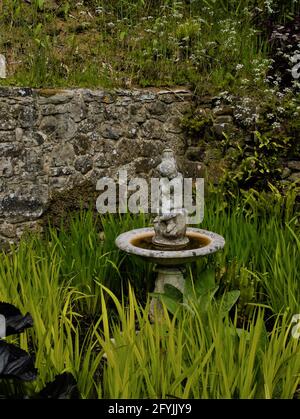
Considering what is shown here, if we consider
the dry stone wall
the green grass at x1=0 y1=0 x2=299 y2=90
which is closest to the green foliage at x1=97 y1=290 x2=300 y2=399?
the dry stone wall

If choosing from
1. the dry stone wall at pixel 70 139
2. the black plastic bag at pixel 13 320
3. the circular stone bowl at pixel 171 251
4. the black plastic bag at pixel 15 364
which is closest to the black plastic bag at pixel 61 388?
the black plastic bag at pixel 15 364

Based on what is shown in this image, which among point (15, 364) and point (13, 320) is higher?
point (13, 320)

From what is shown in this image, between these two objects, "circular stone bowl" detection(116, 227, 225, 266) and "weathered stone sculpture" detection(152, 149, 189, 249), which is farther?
Answer: "weathered stone sculpture" detection(152, 149, 189, 249)

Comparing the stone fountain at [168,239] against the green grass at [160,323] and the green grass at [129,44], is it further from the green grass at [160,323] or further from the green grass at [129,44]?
the green grass at [129,44]

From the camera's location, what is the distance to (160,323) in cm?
301

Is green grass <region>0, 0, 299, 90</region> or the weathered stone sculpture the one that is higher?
green grass <region>0, 0, 299, 90</region>

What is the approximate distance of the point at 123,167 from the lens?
5043 millimetres

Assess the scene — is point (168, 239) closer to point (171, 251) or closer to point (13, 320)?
point (171, 251)

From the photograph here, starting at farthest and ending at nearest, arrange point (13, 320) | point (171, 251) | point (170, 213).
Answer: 1. point (170, 213)
2. point (171, 251)
3. point (13, 320)

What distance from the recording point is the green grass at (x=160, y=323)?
2312 mm

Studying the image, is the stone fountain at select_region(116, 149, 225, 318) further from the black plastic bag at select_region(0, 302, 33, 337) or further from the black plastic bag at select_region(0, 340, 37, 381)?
the black plastic bag at select_region(0, 340, 37, 381)

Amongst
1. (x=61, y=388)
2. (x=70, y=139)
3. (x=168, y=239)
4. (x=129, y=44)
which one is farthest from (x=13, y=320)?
(x=129, y=44)

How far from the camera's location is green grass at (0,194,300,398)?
231 cm

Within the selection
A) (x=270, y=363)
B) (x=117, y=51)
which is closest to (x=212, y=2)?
(x=117, y=51)
